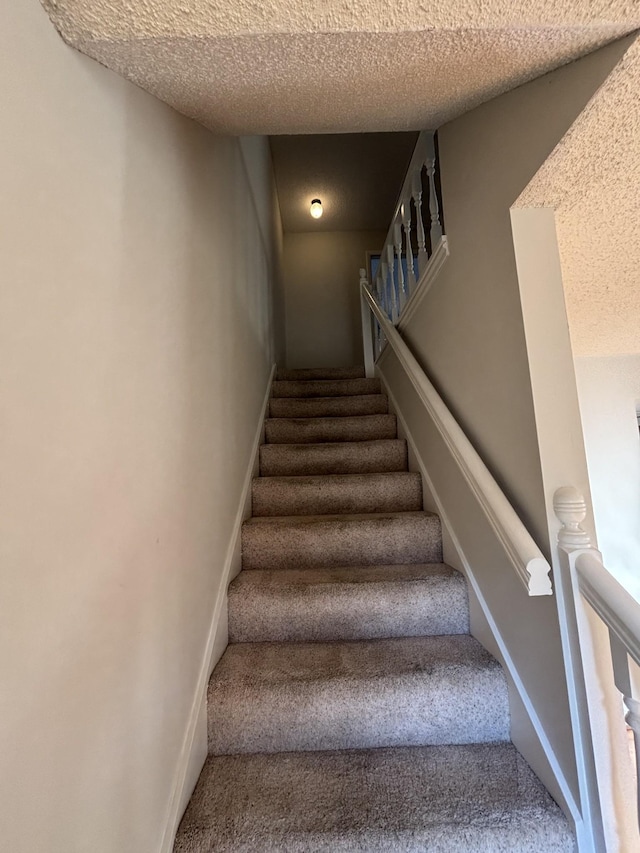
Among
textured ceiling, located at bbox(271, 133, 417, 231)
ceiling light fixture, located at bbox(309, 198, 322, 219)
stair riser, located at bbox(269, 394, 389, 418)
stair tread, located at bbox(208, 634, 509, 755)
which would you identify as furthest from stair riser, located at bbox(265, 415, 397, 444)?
ceiling light fixture, located at bbox(309, 198, 322, 219)

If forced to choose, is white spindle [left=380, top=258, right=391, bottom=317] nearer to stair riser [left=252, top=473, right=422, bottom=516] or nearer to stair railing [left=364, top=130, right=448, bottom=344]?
stair railing [left=364, top=130, right=448, bottom=344]

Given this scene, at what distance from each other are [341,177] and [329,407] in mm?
2542

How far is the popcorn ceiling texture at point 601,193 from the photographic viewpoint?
805mm

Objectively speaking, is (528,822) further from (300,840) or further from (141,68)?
(141,68)

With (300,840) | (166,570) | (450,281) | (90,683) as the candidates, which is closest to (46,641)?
(90,683)

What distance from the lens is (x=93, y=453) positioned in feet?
2.20

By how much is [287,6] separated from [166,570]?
3.64 feet

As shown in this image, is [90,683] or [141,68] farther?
[141,68]

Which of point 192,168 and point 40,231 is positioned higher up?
point 192,168

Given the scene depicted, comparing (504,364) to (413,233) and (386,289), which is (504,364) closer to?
(386,289)

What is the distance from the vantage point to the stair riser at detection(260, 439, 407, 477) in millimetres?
2283

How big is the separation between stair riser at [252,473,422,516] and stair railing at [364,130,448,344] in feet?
3.17

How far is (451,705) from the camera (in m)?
1.16

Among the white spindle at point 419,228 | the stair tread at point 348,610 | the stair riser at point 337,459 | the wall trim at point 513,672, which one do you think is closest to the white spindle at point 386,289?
the white spindle at point 419,228
